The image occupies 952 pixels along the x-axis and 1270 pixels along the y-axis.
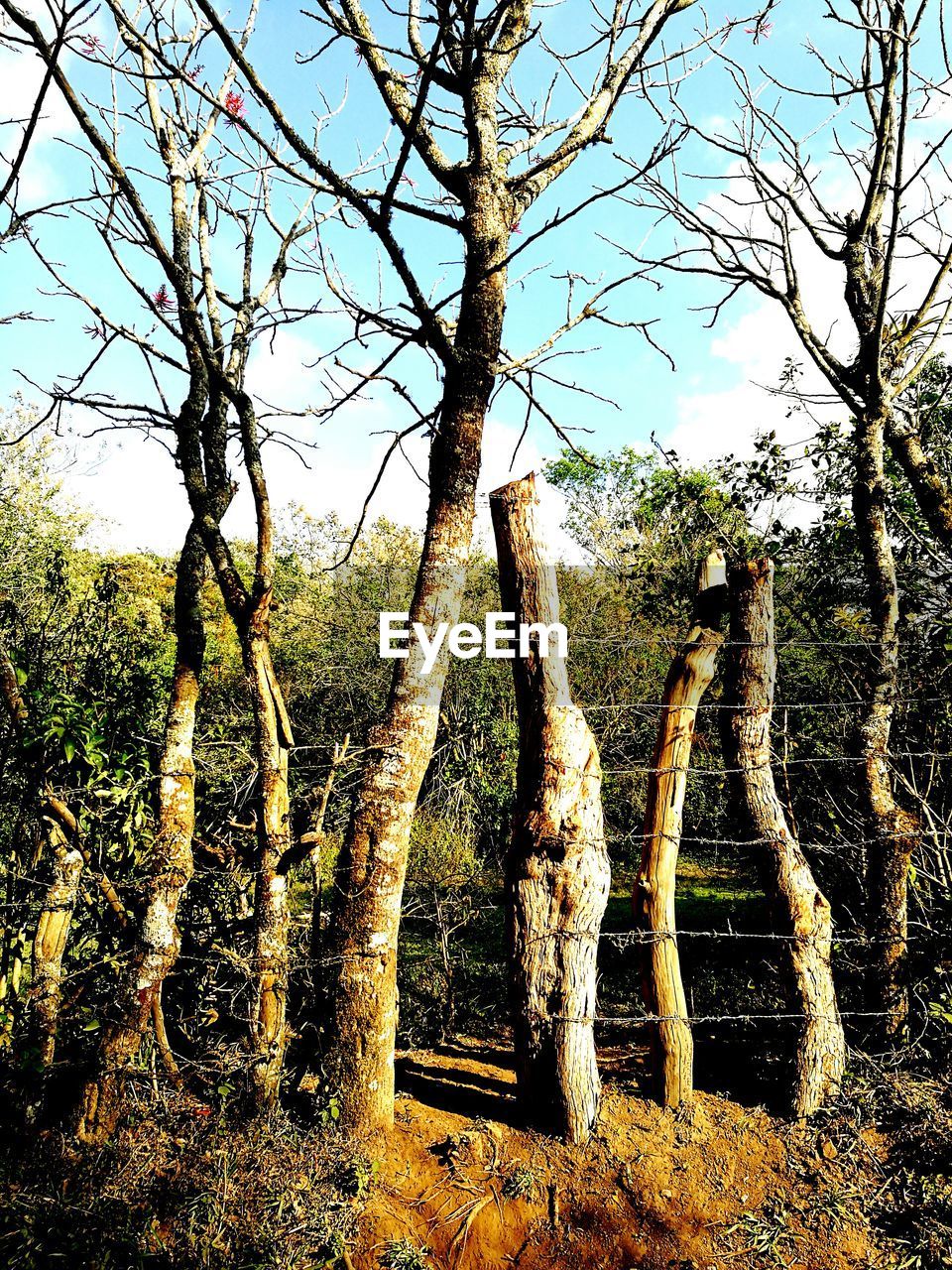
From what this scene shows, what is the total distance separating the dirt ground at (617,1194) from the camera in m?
2.65

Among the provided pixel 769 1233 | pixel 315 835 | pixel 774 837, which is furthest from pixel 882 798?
pixel 315 835

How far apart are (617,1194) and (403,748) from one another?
6.08 ft

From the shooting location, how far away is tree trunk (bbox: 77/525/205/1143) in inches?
117

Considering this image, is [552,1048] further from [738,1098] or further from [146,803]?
[146,803]

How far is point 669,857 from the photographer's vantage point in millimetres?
3373

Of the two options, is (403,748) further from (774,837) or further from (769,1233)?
(769,1233)

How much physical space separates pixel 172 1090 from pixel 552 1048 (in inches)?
60.4

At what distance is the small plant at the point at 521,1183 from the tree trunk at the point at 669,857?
Result: 2.45 feet

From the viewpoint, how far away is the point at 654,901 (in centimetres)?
336

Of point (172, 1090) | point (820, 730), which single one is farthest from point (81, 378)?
point (820, 730)

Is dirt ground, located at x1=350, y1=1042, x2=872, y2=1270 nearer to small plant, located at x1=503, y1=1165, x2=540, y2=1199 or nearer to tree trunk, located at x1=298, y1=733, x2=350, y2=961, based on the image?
small plant, located at x1=503, y1=1165, x2=540, y2=1199

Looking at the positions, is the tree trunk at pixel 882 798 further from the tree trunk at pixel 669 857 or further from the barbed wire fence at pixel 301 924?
the tree trunk at pixel 669 857

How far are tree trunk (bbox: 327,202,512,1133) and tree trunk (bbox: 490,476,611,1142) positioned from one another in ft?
0.86

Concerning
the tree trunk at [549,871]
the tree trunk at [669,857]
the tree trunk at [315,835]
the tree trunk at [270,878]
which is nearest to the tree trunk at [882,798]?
the tree trunk at [669,857]
